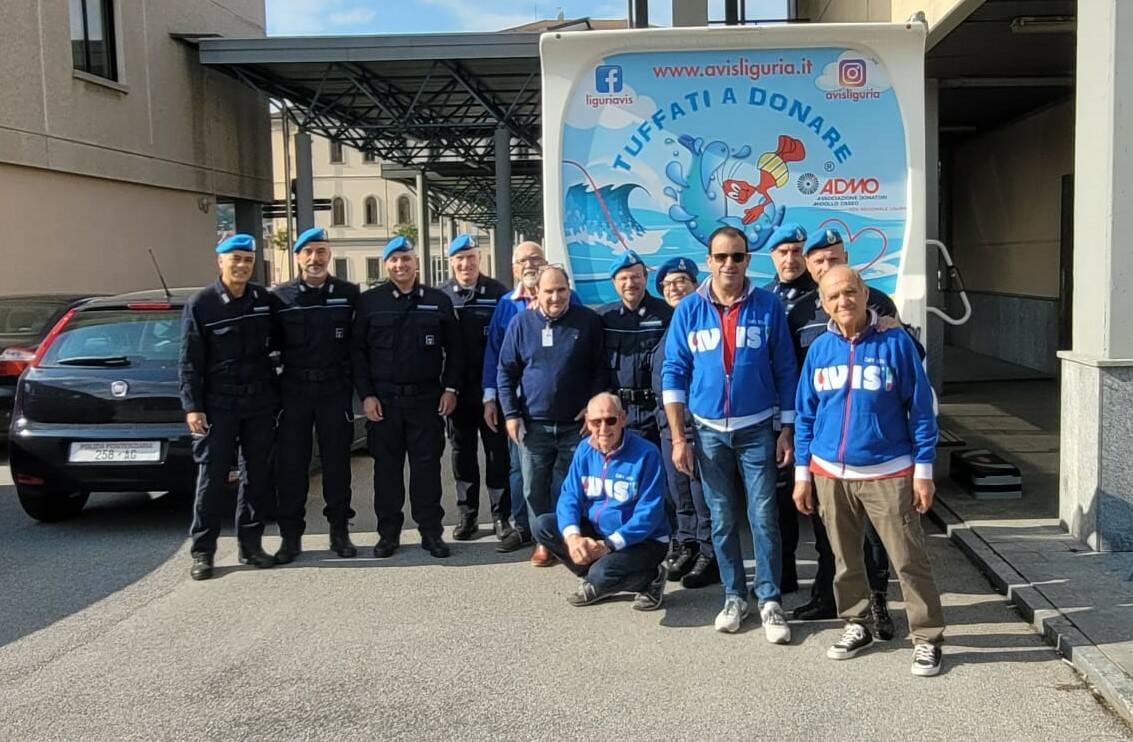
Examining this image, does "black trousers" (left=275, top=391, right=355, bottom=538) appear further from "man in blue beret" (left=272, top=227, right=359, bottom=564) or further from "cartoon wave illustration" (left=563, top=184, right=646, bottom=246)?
"cartoon wave illustration" (left=563, top=184, right=646, bottom=246)

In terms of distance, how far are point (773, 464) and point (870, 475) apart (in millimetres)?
536

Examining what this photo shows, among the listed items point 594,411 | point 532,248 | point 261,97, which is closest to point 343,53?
point 261,97

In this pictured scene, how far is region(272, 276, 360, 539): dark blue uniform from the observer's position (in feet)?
19.7

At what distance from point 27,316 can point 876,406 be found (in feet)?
28.8

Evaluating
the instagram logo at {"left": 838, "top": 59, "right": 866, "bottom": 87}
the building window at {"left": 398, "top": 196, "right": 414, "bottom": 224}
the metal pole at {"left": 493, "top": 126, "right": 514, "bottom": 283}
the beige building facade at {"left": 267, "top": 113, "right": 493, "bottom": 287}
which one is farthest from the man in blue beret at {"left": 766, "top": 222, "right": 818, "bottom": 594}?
the building window at {"left": 398, "top": 196, "right": 414, "bottom": 224}

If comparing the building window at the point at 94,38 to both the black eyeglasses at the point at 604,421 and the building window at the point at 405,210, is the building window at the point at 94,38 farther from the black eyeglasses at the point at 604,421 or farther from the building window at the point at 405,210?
the building window at the point at 405,210

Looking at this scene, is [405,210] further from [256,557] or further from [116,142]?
[256,557]

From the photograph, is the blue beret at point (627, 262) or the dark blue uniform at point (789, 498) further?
the blue beret at point (627, 262)

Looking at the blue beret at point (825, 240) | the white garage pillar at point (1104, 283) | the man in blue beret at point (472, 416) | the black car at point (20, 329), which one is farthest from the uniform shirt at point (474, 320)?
the black car at point (20, 329)

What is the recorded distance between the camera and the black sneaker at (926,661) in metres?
4.20

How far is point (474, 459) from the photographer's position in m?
6.75

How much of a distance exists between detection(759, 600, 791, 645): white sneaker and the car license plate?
396 cm

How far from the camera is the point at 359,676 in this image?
4.37 metres

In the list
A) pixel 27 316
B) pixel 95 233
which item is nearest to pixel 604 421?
pixel 27 316
